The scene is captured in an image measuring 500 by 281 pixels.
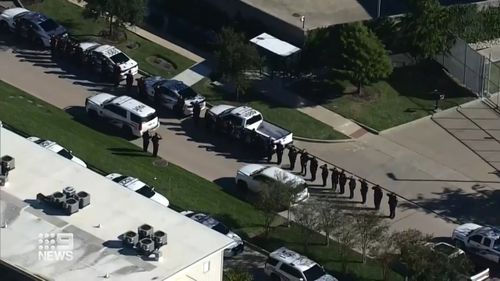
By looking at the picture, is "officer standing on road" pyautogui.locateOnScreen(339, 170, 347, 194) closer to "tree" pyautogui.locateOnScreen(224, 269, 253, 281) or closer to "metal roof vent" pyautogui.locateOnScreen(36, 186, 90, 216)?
"tree" pyautogui.locateOnScreen(224, 269, 253, 281)

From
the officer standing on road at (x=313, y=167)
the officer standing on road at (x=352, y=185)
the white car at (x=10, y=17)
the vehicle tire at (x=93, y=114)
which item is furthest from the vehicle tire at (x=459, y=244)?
the white car at (x=10, y=17)

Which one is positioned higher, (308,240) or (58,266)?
(58,266)

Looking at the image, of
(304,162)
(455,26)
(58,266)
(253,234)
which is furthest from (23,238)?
(455,26)

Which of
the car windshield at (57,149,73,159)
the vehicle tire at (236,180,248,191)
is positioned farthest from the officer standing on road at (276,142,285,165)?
the car windshield at (57,149,73,159)

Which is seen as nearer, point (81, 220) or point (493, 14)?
point (81, 220)

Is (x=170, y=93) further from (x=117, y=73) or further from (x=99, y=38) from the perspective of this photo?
(x=99, y=38)

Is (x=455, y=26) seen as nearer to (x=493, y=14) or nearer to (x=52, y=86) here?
(x=493, y=14)
